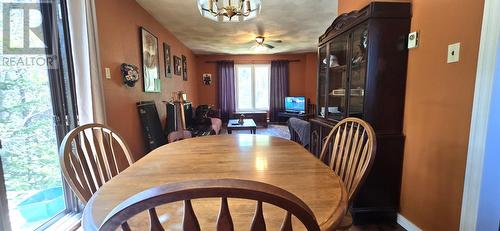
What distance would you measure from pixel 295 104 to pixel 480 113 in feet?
17.5

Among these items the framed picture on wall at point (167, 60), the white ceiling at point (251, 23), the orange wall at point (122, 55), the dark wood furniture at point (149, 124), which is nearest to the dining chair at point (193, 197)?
the orange wall at point (122, 55)

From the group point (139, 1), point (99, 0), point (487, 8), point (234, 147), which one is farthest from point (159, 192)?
point (139, 1)

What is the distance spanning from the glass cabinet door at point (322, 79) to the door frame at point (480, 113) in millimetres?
1403

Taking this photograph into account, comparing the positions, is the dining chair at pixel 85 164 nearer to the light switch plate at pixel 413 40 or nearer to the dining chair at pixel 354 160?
the dining chair at pixel 354 160

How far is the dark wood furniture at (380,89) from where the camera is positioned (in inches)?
66.7

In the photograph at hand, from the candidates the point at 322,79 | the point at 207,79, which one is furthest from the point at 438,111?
the point at 207,79

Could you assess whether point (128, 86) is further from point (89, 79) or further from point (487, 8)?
point (487, 8)

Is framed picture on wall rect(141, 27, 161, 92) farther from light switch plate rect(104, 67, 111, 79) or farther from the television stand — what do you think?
the television stand

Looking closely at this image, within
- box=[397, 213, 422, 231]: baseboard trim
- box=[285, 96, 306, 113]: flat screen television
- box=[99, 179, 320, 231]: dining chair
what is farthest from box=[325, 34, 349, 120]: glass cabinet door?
box=[285, 96, 306, 113]: flat screen television

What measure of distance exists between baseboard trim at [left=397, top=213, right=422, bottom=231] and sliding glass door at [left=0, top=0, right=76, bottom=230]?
271cm

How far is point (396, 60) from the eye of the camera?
1725 millimetres

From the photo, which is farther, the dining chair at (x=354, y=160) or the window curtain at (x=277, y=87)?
the window curtain at (x=277, y=87)

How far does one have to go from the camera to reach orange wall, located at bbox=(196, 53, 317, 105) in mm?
6790

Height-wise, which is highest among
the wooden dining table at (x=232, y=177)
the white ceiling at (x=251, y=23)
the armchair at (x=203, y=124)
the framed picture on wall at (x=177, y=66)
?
the white ceiling at (x=251, y=23)
